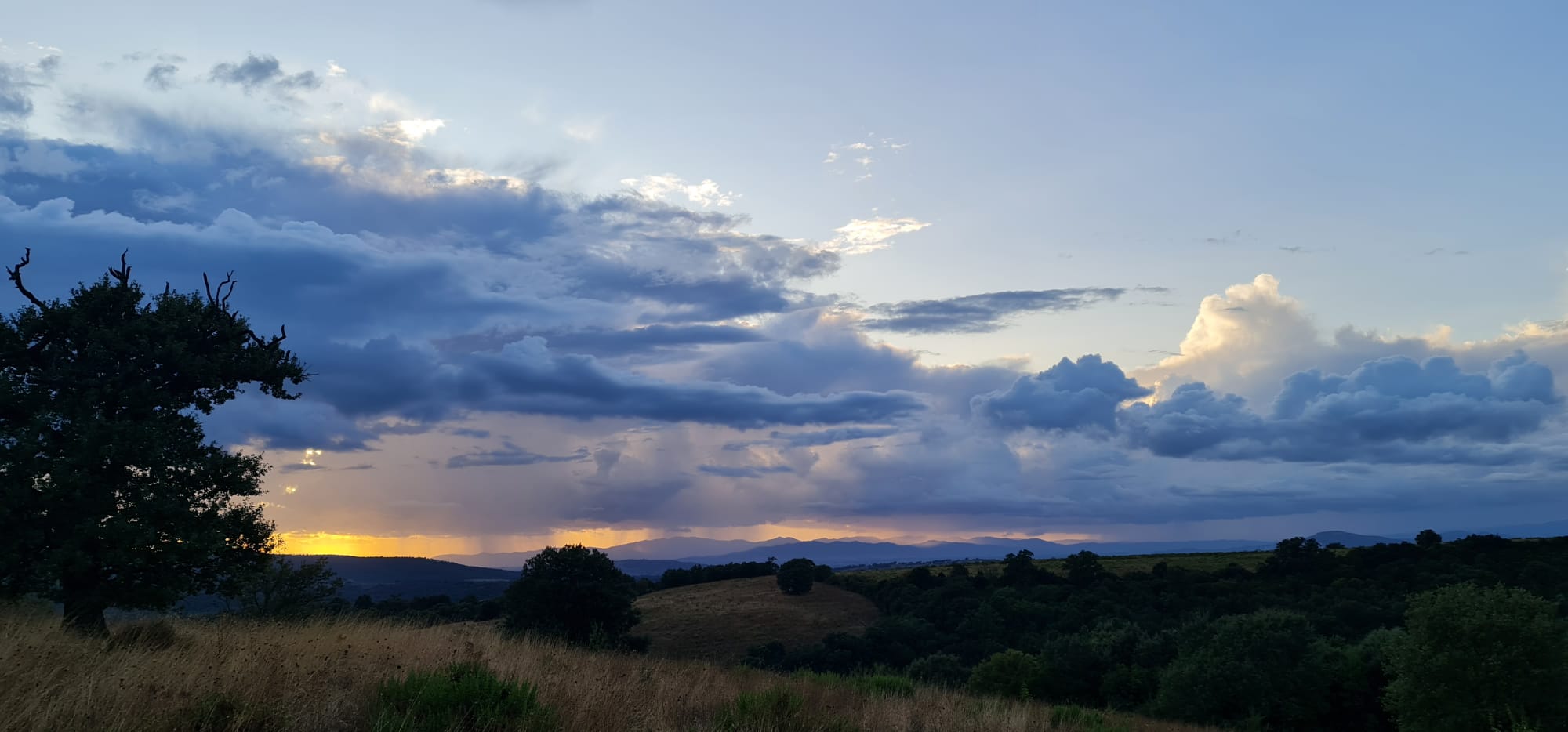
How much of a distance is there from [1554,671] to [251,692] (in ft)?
166

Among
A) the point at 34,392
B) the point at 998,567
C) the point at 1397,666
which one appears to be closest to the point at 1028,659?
the point at 1397,666

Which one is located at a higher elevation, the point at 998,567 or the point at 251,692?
the point at 251,692

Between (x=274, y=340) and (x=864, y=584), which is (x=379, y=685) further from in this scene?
(x=864, y=584)

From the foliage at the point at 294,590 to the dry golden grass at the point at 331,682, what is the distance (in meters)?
8.69

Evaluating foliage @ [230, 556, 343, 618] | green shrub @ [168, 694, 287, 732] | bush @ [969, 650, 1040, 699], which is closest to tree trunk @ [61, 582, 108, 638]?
foliage @ [230, 556, 343, 618]

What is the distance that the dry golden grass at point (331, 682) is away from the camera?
8.08 metres

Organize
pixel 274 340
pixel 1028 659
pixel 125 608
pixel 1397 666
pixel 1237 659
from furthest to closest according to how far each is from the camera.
A: 1. pixel 1028 659
2. pixel 1237 659
3. pixel 1397 666
4. pixel 274 340
5. pixel 125 608

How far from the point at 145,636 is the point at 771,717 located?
34.6ft

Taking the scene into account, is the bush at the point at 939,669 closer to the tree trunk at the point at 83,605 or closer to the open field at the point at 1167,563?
the tree trunk at the point at 83,605

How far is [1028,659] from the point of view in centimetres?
5347

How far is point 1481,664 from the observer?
125ft

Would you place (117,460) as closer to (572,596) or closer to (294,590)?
(294,590)

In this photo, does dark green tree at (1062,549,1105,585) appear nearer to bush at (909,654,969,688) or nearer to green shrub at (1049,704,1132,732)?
bush at (909,654,969,688)

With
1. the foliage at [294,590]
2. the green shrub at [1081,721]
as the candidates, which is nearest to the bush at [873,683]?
the green shrub at [1081,721]
